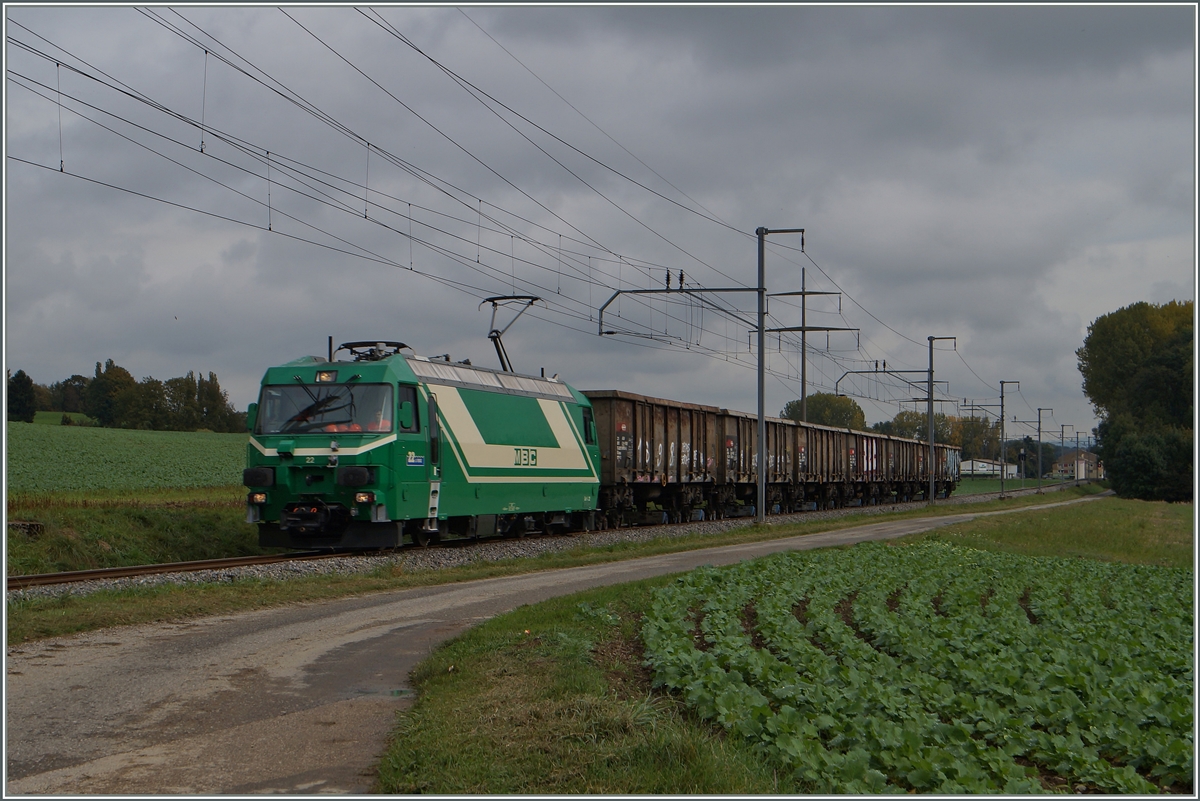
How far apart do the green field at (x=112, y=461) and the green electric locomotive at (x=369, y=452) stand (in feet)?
27.7

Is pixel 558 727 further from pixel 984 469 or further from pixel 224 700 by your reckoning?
pixel 984 469

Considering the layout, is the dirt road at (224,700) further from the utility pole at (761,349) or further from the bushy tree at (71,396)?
the bushy tree at (71,396)

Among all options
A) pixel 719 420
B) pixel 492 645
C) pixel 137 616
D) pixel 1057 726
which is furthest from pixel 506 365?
pixel 1057 726

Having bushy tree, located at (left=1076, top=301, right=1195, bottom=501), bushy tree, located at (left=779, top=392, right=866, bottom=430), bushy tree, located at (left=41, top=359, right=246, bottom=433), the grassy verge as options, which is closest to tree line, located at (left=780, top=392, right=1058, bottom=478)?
bushy tree, located at (left=779, top=392, right=866, bottom=430)

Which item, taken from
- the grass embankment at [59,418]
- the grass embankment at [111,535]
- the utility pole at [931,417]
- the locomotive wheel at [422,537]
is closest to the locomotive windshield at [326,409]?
the locomotive wheel at [422,537]

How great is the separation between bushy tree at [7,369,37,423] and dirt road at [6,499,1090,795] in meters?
63.2

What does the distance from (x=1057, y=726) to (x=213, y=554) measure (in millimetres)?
17199

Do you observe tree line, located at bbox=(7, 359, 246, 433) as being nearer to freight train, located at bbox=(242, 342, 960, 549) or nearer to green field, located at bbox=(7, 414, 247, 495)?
green field, located at bbox=(7, 414, 247, 495)

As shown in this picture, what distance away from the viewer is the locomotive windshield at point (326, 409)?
58.3ft

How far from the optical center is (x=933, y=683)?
751cm

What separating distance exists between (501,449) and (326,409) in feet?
14.9

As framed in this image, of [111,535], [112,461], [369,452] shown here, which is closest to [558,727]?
[369,452]

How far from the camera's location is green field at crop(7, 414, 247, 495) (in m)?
32.9

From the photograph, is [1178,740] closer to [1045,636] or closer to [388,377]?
[1045,636]
